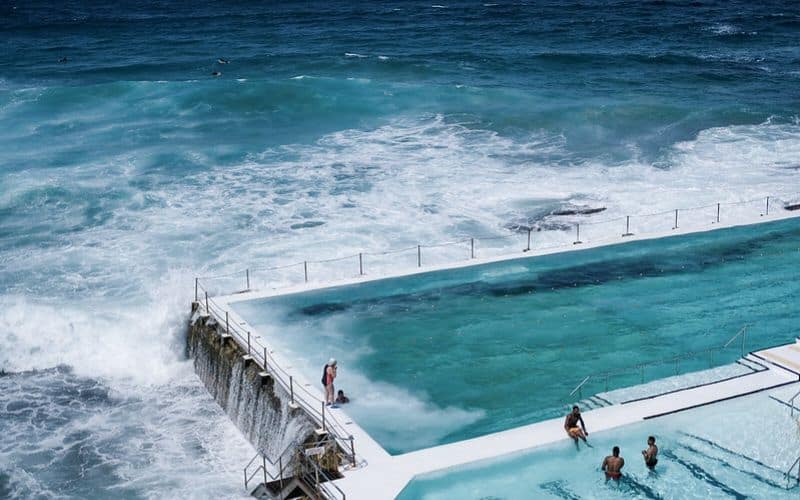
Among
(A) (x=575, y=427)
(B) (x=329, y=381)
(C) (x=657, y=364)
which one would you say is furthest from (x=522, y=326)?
(B) (x=329, y=381)

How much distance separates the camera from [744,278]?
23328 mm

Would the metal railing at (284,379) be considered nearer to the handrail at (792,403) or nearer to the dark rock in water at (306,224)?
the handrail at (792,403)

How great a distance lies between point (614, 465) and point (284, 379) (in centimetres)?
621

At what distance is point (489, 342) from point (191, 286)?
28.0ft

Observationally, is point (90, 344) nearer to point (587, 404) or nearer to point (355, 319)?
point (355, 319)

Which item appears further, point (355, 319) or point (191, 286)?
point (191, 286)

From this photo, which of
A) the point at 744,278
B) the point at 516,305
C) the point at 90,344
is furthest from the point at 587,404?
the point at 90,344

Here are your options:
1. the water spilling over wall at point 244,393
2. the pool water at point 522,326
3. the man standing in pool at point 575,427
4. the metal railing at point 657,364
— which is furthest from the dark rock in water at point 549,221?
the man standing in pool at point 575,427

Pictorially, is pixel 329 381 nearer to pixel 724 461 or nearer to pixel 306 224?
pixel 724 461

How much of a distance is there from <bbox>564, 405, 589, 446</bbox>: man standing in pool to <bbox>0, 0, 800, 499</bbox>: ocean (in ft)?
→ 19.6

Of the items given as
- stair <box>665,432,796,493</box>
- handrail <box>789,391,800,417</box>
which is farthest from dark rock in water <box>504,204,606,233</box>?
stair <box>665,432,796,493</box>

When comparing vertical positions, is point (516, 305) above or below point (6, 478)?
above

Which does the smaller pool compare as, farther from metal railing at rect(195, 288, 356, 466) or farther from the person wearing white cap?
the person wearing white cap

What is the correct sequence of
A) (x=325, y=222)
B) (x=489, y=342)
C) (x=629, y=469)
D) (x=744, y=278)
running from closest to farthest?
(x=629, y=469)
(x=489, y=342)
(x=744, y=278)
(x=325, y=222)
